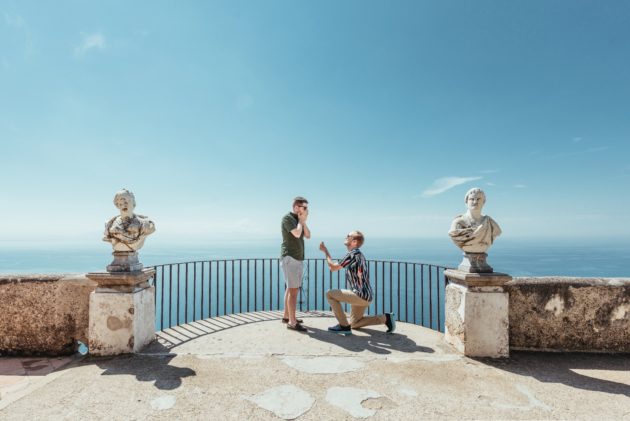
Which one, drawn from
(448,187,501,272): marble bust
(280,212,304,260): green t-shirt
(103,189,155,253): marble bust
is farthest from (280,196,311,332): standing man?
(448,187,501,272): marble bust

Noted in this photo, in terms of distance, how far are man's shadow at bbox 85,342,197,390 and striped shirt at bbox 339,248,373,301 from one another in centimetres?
231

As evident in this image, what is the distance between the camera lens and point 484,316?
11.3ft

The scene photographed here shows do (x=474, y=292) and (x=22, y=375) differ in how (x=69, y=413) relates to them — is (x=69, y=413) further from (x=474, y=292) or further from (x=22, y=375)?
(x=474, y=292)

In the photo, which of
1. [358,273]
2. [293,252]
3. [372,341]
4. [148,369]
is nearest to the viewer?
[148,369]

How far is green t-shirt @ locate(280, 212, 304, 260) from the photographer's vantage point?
14.4 ft

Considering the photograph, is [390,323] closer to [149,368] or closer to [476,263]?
[476,263]

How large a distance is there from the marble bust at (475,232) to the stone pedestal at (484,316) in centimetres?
17

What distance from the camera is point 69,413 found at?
2326 millimetres

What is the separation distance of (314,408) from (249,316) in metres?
3.16

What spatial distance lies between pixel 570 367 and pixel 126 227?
5.39m

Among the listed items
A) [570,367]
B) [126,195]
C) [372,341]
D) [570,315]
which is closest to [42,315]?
[126,195]

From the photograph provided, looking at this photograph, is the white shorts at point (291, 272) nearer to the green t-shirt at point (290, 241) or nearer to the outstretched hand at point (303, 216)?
the green t-shirt at point (290, 241)

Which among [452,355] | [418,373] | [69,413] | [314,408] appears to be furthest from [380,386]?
[69,413]

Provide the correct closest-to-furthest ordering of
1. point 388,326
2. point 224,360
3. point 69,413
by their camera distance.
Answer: point 69,413, point 224,360, point 388,326
